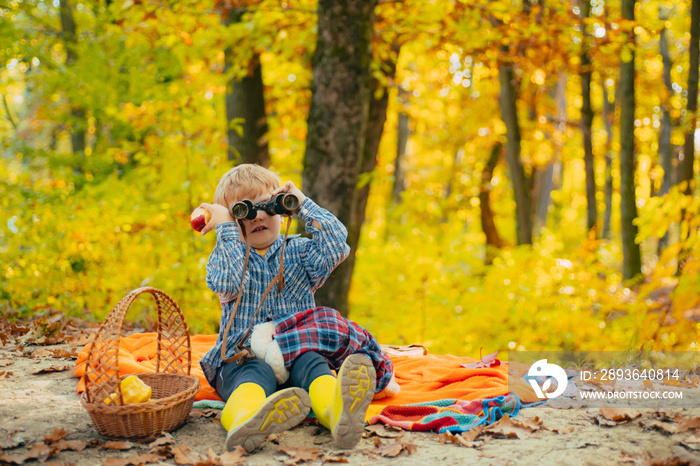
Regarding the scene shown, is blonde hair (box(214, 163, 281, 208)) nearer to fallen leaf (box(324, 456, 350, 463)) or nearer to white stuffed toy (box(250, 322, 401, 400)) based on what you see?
white stuffed toy (box(250, 322, 401, 400))

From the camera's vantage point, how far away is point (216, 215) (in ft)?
9.02

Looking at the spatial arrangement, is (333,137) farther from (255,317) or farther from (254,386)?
(254,386)

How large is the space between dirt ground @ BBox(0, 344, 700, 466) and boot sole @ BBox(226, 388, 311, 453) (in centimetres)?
6

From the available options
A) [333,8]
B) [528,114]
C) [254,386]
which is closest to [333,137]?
[333,8]

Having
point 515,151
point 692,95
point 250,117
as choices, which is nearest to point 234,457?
point 250,117

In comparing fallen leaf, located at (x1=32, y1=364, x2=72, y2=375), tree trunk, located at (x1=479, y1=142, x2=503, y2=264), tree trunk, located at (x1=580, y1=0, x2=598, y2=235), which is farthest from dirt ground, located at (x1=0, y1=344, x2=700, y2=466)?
tree trunk, located at (x1=479, y1=142, x2=503, y2=264)

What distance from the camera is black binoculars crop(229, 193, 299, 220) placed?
2.54 metres

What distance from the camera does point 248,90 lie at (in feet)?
21.3

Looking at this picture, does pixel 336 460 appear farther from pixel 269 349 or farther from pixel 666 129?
pixel 666 129

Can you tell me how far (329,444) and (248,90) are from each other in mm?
5155

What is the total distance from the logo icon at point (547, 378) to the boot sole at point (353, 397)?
1.19 m

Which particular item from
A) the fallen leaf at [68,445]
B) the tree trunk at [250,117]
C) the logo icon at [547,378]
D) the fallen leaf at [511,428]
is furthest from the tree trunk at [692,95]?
the fallen leaf at [68,445]

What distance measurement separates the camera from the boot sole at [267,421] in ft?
6.51

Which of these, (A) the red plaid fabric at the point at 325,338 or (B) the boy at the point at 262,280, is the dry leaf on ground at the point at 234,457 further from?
(A) the red plaid fabric at the point at 325,338
